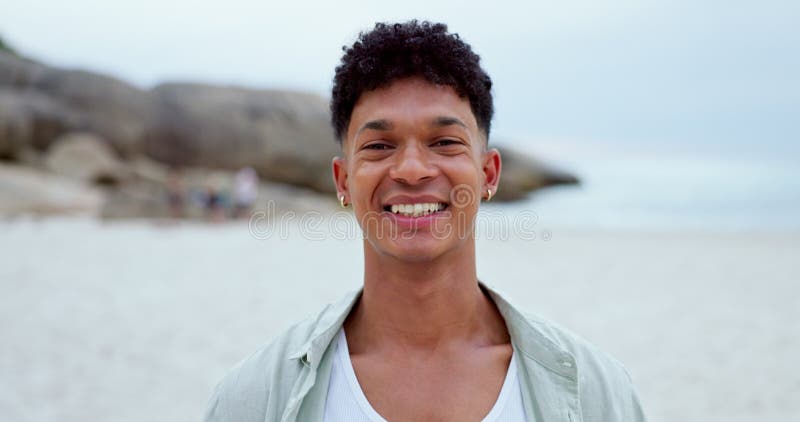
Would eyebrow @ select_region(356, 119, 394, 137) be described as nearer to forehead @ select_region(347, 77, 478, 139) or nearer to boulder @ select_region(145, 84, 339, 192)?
forehead @ select_region(347, 77, 478, 139)

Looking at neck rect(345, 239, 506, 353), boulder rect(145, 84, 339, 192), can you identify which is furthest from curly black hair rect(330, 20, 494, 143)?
boulder rect(145, 84, 339, 192)

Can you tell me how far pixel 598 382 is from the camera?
1932mm

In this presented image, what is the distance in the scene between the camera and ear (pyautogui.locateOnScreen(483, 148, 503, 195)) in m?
2.18

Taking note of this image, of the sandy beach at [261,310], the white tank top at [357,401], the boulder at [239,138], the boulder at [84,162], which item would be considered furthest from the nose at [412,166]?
the boulder at [239,138]

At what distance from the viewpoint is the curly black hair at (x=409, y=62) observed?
79.5 inches


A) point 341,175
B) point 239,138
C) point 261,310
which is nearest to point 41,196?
point 239,138

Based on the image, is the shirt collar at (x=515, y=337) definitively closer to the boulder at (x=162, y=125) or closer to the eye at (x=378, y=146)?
the eye at (x=378, y=146)

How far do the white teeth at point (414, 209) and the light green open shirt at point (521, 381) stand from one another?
1.15ft

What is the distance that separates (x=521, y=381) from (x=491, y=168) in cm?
63

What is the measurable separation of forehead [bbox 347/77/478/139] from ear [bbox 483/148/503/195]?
147 millimetres

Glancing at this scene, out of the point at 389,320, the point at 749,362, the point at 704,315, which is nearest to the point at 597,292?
the point at 704,315

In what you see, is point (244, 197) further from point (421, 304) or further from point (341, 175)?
point (421, 304)

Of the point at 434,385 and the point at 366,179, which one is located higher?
the point at 366,179

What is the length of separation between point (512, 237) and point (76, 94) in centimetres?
1699
